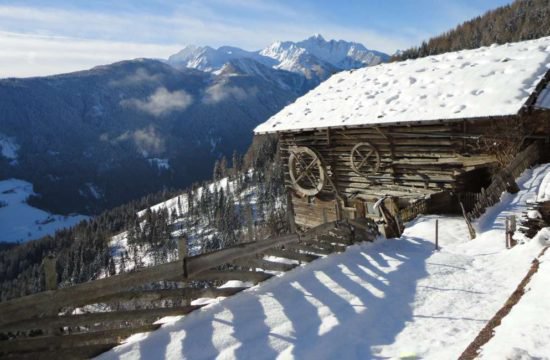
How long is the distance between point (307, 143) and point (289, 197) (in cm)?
397

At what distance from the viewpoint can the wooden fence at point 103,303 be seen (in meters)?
4.90

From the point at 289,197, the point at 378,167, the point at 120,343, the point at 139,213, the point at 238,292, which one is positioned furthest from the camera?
the point at 139,213

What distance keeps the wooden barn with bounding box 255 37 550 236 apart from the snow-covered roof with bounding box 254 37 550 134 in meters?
0.05

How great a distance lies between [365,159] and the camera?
19.1 meters

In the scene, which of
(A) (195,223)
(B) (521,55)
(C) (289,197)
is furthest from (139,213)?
(B) (521,55)

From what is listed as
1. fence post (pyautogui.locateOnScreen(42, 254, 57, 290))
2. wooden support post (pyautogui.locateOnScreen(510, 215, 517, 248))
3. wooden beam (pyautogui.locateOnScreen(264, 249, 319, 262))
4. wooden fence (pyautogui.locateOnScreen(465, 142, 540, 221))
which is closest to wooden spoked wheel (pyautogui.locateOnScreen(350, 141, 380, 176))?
wooden fence (pyautogui.locateOnScreen(465, 142, 540, 221))

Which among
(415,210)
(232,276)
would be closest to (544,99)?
(415,210)

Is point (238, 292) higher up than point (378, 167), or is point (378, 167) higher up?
point (378, 167)

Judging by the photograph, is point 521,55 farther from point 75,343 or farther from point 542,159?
point 75,343

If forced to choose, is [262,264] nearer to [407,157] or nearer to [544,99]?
[407,157]

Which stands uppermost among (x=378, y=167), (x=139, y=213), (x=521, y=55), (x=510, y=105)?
(x=521, y=55)

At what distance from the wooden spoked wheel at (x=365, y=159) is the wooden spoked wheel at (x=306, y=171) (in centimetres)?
209

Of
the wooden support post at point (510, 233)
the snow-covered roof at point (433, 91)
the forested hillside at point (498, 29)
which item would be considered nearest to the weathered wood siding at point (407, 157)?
the snow-covered roof at point (433, 91)

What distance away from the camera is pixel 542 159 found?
15453 millimetres
